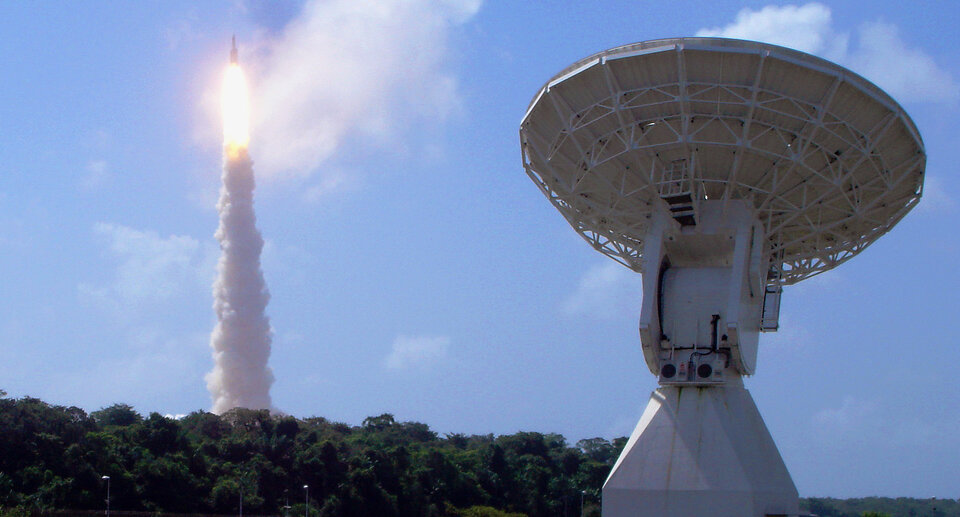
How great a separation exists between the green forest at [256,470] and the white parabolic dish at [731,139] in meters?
31.2

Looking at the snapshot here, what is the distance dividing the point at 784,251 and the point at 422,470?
40.5 m

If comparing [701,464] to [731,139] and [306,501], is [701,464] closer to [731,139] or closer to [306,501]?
[731,139]

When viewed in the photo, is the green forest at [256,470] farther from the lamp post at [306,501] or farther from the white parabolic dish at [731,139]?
the white parabolic dish at [731,139]

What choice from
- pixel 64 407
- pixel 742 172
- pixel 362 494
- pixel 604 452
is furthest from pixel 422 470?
pixel 742 172

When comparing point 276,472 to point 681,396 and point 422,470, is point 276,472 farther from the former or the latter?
point 681,396

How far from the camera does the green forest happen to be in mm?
57750

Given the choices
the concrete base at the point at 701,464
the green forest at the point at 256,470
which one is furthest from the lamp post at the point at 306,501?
the concrete base at the point at 701,464

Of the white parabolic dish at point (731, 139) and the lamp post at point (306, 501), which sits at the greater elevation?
the white parabolic dish at point (731, 139)

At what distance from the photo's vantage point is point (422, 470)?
74.1m

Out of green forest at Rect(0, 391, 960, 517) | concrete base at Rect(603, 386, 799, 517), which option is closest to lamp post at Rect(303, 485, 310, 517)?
green forest at Rect(0, 391, 960, 517)

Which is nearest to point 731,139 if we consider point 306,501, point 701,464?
point 701,464

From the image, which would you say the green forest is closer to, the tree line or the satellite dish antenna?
the tree line

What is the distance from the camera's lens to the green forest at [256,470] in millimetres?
57750

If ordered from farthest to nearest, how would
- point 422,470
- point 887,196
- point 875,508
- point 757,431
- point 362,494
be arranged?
point 875,508
point 422,470
point 362,494
point 887,196
point 757,431
